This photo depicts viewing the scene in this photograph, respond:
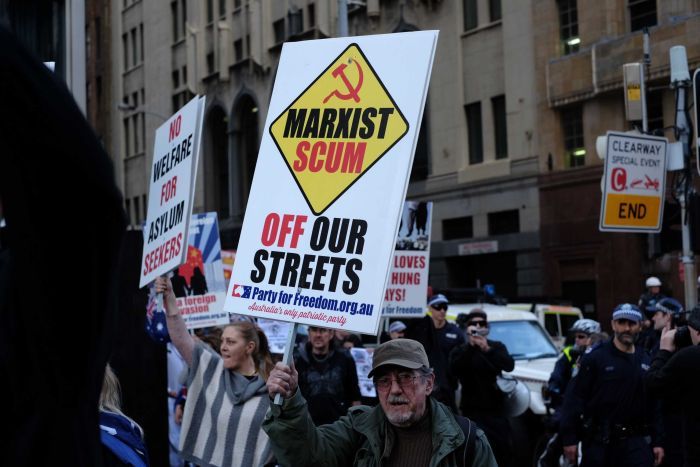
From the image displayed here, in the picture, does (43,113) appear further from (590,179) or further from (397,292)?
(590,179)

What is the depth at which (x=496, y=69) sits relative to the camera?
3294cm

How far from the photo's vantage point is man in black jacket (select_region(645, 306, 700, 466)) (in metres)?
7.11

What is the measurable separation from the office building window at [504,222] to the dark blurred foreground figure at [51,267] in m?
31.4

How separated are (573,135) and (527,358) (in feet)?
55.9

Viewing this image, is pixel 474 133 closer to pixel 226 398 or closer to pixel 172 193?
pixel 172 193

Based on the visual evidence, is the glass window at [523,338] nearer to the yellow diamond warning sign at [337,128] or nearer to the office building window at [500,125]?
the yellow diamond warning sign at [337,128]


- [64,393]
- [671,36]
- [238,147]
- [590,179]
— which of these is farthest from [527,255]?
[64,393]

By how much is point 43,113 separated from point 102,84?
193ft

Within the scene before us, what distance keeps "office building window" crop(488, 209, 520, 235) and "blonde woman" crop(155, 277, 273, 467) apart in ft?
86.7

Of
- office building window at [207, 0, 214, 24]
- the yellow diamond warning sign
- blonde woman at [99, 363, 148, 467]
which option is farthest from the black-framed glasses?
Result: office building window at [207, 0, 214, 24]

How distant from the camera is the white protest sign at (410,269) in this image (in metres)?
11.8

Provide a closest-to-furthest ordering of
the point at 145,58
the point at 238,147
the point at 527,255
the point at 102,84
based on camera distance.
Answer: the point at 527,255 → the point at 238,147 → the point at 145,58 → the point at 102,84

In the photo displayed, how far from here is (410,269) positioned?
12.3m

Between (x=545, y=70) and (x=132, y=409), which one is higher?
(x=545, y=70)
